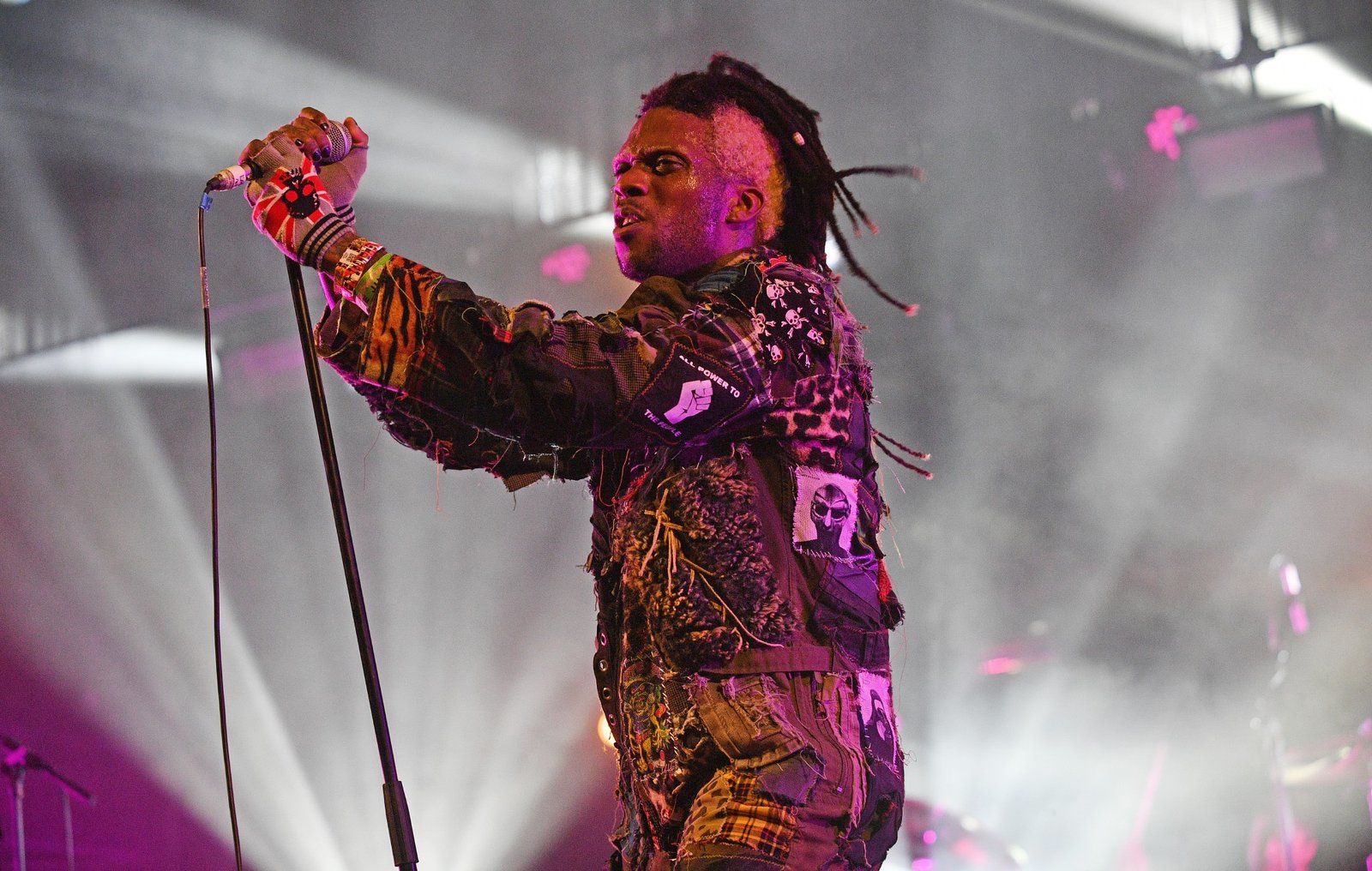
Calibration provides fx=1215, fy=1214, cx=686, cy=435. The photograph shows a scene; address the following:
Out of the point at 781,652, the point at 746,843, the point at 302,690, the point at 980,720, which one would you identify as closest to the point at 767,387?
the point at 781,652

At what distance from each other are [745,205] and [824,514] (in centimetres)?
64

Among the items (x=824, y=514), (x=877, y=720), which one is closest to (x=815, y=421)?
(x=824, y=514)

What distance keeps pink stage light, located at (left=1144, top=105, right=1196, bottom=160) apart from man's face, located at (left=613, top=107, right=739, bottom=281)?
5540mm

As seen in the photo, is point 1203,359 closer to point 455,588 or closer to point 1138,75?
point 1138,75

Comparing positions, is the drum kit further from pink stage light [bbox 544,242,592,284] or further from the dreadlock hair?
the dreadlock hair

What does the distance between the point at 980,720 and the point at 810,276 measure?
18.8ft

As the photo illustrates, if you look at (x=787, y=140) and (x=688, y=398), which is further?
(x=787, y=140)

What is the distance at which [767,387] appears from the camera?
72.6 inches

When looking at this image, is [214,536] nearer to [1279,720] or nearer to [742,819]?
[742,819]

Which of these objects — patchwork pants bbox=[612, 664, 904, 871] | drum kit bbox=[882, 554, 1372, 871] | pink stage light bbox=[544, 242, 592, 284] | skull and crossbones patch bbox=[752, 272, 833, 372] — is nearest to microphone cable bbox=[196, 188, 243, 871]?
patchwork pants bbox=[612, 664, 904, 871]

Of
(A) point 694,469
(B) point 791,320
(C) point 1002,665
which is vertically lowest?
(C) point 1002,665

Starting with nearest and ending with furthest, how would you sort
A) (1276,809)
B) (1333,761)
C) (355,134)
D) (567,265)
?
(355,134)
(1333,761)
(1276,809)
(567,265)

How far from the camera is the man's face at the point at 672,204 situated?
84.4 inches

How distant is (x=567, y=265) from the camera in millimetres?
7094
